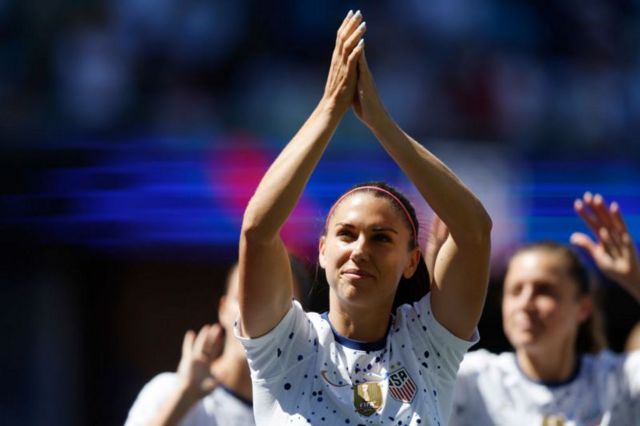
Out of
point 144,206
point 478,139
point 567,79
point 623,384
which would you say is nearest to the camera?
point 623,384

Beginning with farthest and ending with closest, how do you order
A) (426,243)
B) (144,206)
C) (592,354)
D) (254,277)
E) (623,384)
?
(144,206) < (592,354) < (623,384) < (426,243) < (254,277)

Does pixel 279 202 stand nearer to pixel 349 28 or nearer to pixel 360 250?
pixel 360 250

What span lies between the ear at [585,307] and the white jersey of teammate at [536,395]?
0.67 ft

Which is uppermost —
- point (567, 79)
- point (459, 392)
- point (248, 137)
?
point (567, 79)

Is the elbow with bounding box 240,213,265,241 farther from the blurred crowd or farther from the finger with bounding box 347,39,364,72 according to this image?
the blurred crowd

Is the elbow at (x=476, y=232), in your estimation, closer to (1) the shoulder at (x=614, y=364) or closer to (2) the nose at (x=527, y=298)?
(2) the nose at (x=527, y=298)

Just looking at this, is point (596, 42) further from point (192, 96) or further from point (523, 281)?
point (523, 281)

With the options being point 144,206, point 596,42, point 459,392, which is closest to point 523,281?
point 459,392

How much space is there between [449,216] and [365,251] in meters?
0.23

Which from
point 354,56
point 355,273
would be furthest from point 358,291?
point 354,56

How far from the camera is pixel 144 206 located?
→ 7.51 metres

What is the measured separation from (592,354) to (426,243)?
1479 millimetres

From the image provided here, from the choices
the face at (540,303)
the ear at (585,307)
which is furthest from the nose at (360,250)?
the ear at (585,307)

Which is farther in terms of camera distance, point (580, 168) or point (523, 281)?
point (580, 168)
